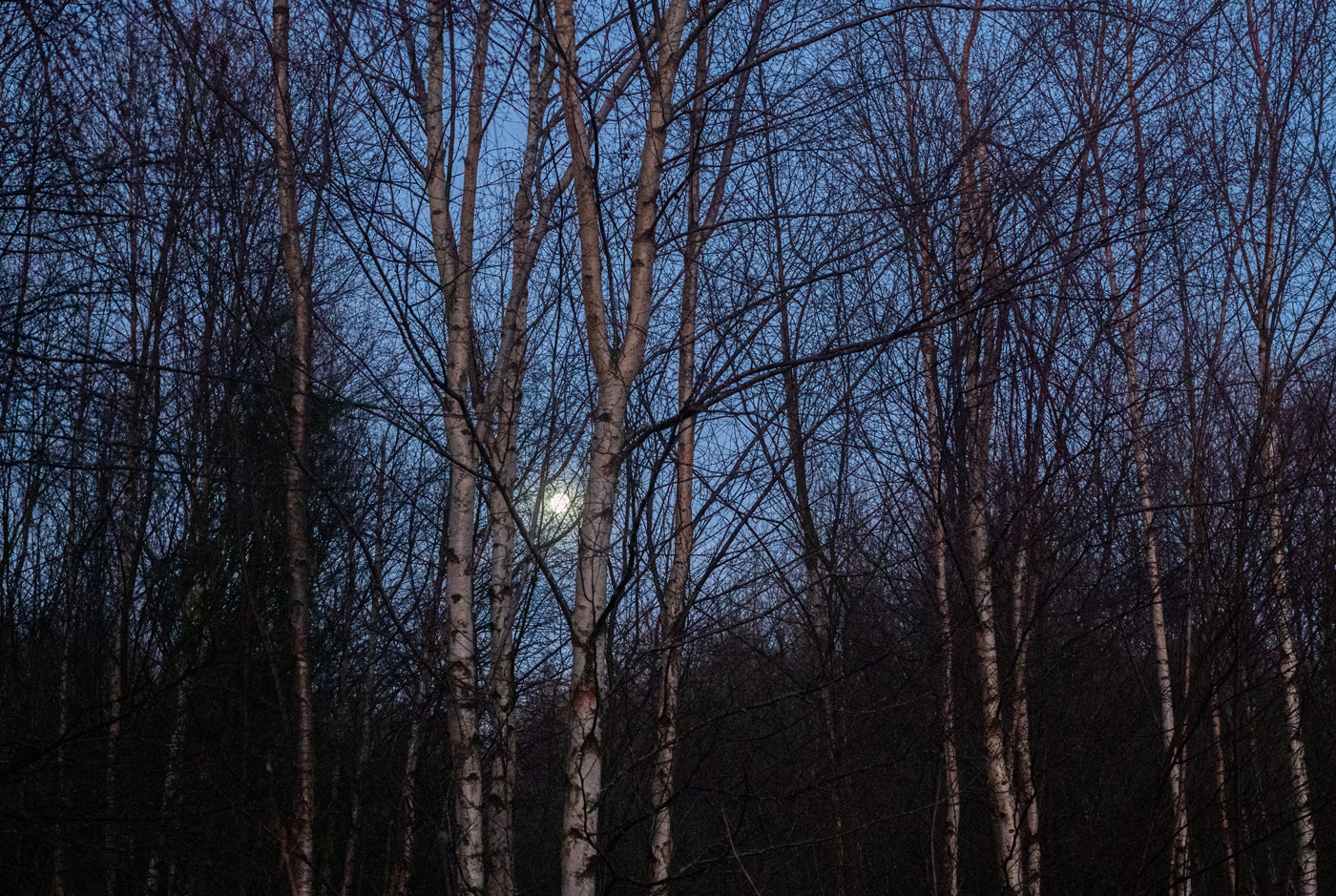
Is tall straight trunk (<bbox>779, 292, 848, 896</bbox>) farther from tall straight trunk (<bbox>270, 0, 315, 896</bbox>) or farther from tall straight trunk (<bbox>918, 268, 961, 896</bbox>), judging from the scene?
tall straight trunk (<bbox>270, 0, 315, 896</bbox>)

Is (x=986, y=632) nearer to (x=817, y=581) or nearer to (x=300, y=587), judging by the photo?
(x=817, y=581)

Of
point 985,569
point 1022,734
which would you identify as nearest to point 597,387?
A: point 985,569

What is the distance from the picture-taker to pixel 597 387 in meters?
3.89

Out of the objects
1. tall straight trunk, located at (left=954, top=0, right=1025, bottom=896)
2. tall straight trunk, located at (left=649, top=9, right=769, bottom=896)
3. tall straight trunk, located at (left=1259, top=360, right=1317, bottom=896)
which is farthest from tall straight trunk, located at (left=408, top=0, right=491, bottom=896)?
tall straight trunk, located at (left=1259, top=360, right=1317, bottom=896)

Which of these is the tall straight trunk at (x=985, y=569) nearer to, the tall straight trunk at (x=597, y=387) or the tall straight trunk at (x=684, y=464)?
the tall straight trunk at (x=684, y=464)

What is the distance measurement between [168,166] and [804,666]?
6.88 meters

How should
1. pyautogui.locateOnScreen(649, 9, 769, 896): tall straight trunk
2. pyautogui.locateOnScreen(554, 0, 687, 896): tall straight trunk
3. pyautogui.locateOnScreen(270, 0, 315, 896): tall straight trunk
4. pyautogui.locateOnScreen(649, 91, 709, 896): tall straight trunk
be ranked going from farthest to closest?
pyautogui.locateOnScreen(270, 0, 315, 896): tall straight trunk < pyautogui.locateOnScreen(649, 91, 709, 896): tall straight trunk < pyautogui.locateOnScreen(649, 9, 769, 896): tall straight trunk < pyautogui.locateOnScreen(554, 0, 687, 896): tall straight trunk

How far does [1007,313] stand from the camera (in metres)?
5.36

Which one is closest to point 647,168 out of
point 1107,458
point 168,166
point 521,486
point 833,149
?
point 833,149

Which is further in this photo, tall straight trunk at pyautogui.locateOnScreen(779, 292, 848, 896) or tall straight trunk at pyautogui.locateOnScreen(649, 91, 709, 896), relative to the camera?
tall straight trunk at pyautogui.locateOnScreen(779, 292, 848, 896)

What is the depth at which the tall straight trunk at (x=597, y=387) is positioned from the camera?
11.8ft

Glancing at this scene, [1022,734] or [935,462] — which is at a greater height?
[935,462]

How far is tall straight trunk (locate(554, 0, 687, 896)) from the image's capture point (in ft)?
11.8

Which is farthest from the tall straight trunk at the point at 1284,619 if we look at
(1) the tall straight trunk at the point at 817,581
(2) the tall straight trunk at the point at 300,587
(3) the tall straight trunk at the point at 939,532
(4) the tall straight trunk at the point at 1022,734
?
(2) the tall straight trunk at the point at 300,587
